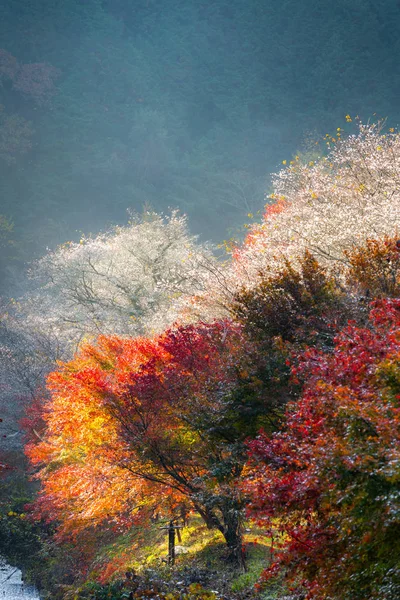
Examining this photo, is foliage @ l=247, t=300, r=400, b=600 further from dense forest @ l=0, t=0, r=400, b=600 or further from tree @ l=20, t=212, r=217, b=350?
tree @ l=20, t=212, r=217, b=350

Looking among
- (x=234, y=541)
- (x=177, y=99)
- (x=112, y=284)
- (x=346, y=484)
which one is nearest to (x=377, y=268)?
(x=234, y=541)

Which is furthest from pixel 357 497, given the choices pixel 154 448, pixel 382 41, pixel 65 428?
pixel 382 41

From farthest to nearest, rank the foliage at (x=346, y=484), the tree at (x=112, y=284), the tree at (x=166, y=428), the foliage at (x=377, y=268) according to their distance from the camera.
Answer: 1. the tree at (x=112, y=284)
2. the foliage at (x=377, y=268)
3. the tree at (x=166, y=428)
4. the foliage at (x=346, y=484)

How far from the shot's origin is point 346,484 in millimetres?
4945

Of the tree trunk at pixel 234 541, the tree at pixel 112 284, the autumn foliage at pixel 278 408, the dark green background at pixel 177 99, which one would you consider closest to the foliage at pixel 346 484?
the autumn foliage at pixel 278 408

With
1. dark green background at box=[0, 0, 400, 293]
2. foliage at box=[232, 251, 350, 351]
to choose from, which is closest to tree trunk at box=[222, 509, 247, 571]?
foliage at box=[232, 251, 350, 351]

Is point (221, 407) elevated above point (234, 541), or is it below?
above

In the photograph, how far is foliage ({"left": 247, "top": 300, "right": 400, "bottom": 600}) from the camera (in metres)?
4.62

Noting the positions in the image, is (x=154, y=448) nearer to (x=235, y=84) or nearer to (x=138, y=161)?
(x=138, y=161)

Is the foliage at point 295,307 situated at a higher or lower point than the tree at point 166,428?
higher

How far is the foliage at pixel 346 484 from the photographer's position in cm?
462

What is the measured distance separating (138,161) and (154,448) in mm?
66399

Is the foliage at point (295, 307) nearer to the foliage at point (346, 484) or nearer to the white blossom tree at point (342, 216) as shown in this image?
the white blossom tree at point (342, 216)

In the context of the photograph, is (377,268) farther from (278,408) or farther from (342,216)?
(278,408)
